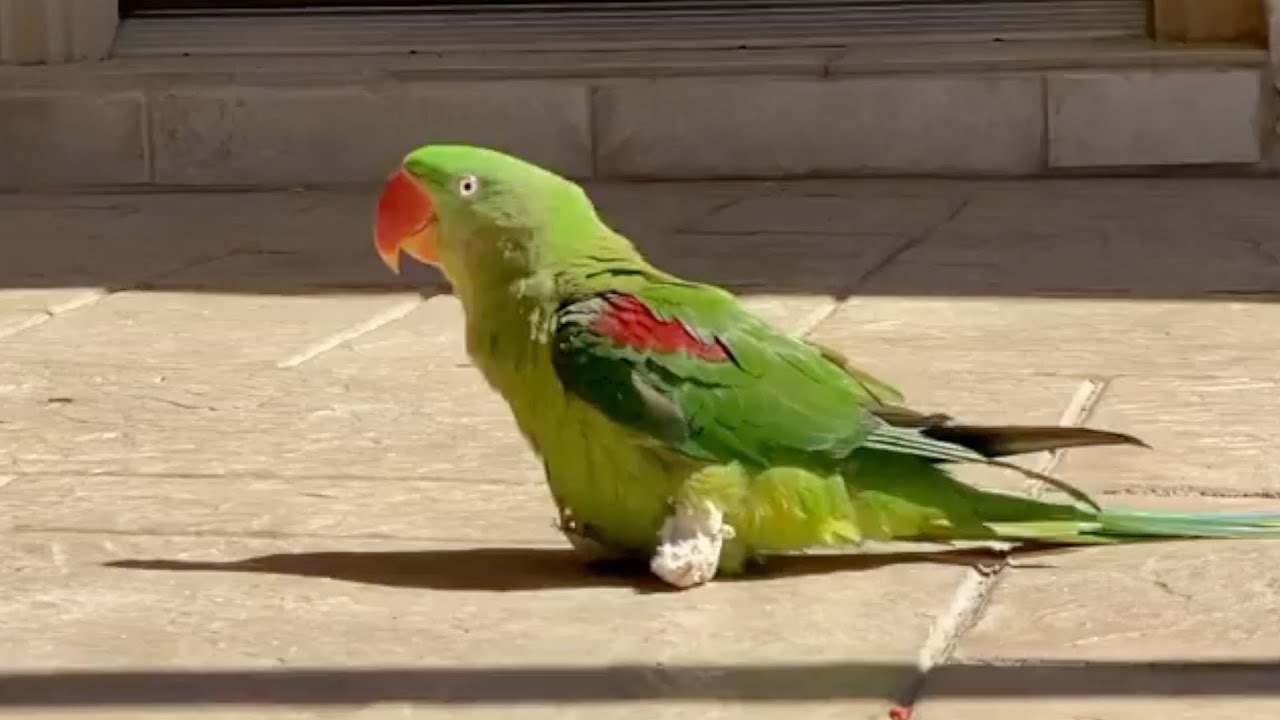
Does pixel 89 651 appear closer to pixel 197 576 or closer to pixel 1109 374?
pixel 197 576

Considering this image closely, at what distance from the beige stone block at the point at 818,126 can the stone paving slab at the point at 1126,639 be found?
8.73 ft

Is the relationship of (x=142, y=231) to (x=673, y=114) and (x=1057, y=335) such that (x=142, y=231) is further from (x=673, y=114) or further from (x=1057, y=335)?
(x=1057, y=335)

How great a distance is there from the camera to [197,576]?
1926mm

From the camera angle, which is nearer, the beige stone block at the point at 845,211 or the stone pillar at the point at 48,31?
the beige stone block at the point at 845,211

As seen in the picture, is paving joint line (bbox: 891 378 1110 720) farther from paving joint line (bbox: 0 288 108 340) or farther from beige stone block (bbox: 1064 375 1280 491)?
paving joint line (bbox: 0 288 108 340)

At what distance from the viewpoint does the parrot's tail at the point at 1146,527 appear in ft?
6.30

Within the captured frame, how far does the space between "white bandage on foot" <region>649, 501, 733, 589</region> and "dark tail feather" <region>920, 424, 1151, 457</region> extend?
20 centimetres

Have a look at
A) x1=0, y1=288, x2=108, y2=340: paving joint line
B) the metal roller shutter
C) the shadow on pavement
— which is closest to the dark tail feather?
the shadow on pavement

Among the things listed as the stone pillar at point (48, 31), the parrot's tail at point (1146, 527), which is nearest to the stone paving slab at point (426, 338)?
the parrot's tail at point (1146, 527)

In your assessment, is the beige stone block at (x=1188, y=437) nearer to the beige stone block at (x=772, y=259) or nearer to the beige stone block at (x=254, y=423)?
the beige stone block at (x=254, y=423)

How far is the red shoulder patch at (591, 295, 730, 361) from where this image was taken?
180 cm

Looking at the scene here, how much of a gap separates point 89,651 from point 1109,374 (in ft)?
4.66

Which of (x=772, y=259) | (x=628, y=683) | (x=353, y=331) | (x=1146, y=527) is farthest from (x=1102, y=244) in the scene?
(x=628, y=683)

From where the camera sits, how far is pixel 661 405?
1.78 meters
